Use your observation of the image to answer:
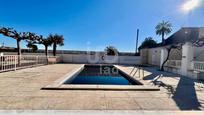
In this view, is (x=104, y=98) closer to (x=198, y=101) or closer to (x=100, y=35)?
(x=198, y=101)

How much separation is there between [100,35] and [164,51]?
14.7 m

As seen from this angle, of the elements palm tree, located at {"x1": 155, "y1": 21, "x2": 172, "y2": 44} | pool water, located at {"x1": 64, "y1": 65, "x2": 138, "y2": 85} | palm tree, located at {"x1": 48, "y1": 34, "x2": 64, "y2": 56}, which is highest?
palm tree, located at {"x1": 155, "y1": 21, "x2": 172, "y2": 44}

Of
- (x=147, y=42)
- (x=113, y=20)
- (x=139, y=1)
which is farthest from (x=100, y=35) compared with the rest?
(x=139, y=1)

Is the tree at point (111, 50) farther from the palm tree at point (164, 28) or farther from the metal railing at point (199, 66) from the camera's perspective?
the metal railing at point (199, 66)

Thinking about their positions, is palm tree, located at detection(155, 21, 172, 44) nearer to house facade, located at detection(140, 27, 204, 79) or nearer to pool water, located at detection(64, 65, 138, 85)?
house facade, located at detection(140, 27, 204, 79)

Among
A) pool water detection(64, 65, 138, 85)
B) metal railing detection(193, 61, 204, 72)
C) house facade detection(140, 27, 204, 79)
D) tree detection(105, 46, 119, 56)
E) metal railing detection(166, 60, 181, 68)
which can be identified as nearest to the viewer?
pool water detection(64, 65, 138, 85)

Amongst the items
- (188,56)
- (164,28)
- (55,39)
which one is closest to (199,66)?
(188,56)

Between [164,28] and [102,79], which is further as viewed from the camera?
[164,28]

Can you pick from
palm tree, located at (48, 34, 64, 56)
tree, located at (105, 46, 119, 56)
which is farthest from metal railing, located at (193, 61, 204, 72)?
tree, located at (105, 46, 119, 56)

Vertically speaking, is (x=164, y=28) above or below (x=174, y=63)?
above

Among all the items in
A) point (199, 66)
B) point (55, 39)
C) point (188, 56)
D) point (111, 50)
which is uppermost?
point (55, 39)

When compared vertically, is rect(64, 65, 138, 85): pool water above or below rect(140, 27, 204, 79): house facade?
below

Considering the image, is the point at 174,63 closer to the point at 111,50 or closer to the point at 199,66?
the point at 199,66

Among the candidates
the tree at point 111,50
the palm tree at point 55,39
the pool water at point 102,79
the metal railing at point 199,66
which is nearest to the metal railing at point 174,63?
the metal railing at point 199,66
